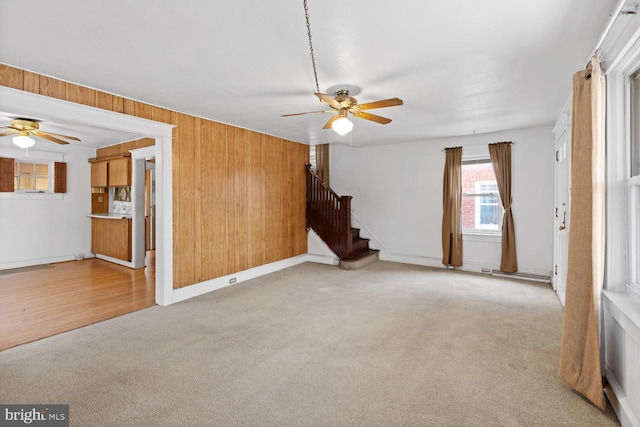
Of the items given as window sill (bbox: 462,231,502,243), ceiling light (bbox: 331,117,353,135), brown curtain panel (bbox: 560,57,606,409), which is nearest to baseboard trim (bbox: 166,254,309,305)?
ceiling light (bbox: 331,117,353,135)

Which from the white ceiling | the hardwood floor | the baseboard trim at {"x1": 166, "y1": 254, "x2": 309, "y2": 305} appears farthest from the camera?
the baseboard trim at {"x1": 166, "y1": 254, "x2": 309, "y2": 305}

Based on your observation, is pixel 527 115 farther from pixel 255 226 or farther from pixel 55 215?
pixel 55 215

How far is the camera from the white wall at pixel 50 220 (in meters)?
5.71

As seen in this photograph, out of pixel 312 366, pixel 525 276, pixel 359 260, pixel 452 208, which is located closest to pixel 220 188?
pixel 359 260

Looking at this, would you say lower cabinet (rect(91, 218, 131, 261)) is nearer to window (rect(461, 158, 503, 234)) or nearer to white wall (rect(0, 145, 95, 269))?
white wall (rect(0, 145, 95, 269))

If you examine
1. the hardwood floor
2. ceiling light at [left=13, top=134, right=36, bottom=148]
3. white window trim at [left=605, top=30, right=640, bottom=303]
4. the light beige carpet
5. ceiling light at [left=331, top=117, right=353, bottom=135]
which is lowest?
the light beige carpet

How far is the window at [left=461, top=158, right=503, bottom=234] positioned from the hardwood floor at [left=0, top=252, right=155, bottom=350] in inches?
214

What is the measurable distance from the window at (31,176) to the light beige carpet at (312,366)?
15.8 ft

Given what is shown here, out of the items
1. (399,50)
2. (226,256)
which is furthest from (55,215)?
(399,50)

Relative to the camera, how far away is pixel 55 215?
627cm

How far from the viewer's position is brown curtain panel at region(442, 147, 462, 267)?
5.56 meters

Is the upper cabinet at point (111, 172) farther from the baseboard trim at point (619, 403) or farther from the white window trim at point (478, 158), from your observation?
the baseboard trim at point (619, 403)

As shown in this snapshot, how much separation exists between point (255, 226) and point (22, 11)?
148 inches

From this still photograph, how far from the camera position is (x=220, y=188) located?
458 cm
